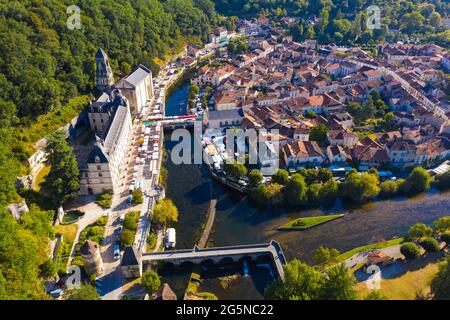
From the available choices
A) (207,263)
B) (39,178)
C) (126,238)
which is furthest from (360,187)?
(39,178)

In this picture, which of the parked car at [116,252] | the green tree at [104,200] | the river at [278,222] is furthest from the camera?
the green tree at [104,200]

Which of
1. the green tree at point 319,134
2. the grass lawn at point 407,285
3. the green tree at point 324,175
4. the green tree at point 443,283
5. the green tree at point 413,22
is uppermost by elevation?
the green tree at point 413,22

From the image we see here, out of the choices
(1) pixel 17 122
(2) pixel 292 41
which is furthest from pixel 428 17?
(1) pixel 17 122

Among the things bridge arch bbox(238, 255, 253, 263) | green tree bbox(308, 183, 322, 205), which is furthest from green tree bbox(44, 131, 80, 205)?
green tree bbox(308, 183, 322, 205)

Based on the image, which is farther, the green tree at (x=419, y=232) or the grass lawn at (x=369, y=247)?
the green tree at (x=419, y=232)

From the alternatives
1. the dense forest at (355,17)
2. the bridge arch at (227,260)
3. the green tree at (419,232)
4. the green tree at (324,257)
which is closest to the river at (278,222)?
the bridge arch at (227,260)

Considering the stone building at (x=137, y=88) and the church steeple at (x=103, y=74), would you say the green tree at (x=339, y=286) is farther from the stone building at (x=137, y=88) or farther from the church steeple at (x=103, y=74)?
the church steeple at (x=103, y=74)

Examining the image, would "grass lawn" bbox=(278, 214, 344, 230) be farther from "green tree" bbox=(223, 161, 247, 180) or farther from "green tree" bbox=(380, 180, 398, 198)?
"green tree" bbox=(223, 161, 247, 180)

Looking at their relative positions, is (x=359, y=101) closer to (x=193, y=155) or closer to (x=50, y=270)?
(x=193, y=155)
